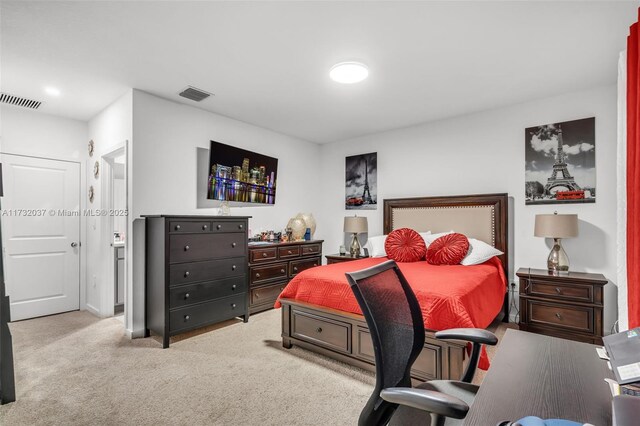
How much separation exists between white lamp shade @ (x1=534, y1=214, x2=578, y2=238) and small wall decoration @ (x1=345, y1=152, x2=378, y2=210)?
2.39 metres

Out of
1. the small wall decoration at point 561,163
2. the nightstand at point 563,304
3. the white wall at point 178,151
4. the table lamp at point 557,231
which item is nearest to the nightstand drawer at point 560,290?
the nightstand at point 563,304

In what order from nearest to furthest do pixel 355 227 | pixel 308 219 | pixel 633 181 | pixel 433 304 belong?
pixel 633 181 < pixel 433 304 < pixel 355 227 < pixel 308 219

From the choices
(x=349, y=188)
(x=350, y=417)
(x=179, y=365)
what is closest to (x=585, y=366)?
(x=350, y=417)

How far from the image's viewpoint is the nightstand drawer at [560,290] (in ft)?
10.0

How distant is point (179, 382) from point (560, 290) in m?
3.63

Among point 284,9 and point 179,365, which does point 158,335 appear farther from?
point 284,9

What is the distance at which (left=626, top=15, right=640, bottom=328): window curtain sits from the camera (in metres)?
1.58

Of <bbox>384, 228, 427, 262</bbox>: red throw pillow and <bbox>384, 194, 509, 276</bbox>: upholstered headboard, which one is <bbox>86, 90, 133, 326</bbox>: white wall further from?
<bbox>384, 194, 509, 276</bbox>: upholstered headboard

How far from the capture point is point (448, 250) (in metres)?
3.60

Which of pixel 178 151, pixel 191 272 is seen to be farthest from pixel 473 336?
pixel 178 151

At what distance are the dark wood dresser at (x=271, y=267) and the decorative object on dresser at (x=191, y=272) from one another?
0.96 feet

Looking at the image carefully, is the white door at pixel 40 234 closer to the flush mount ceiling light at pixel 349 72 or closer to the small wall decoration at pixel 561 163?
the flush mount ceiling light at pixel 349 72

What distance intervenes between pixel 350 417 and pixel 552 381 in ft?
4.40

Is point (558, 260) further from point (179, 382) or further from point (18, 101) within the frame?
point (18, 101)
